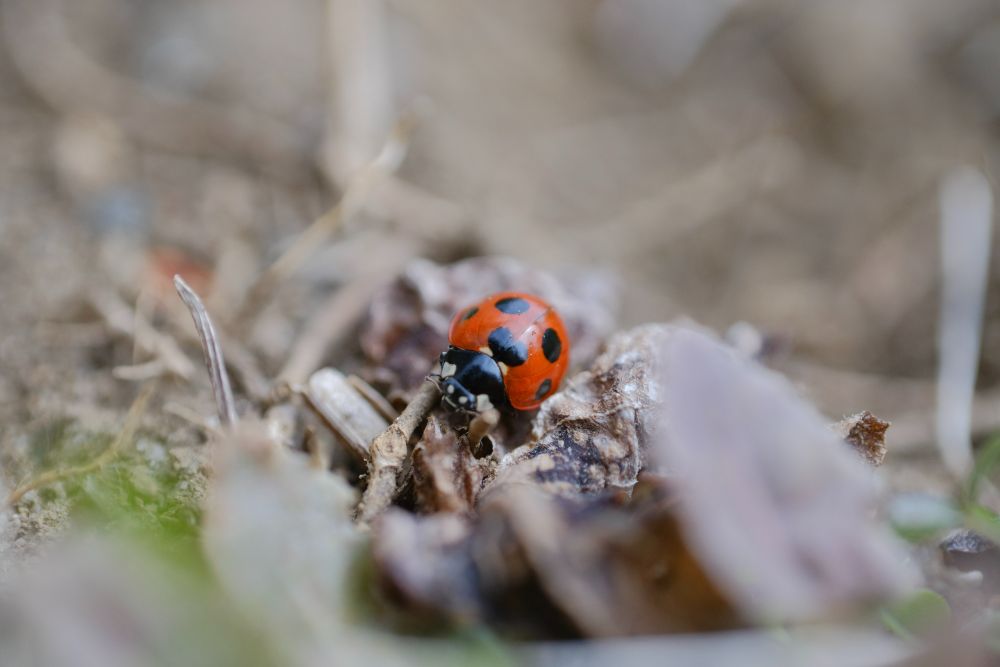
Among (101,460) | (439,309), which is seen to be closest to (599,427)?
(439,309)

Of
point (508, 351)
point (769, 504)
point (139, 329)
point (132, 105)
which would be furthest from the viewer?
point (132, 105)

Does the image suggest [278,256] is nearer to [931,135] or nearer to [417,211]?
[417,211]

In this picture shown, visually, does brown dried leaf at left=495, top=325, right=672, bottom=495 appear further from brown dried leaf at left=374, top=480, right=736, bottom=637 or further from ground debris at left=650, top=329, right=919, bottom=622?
ground debris at left=650, top=329, right=919, bottom=622

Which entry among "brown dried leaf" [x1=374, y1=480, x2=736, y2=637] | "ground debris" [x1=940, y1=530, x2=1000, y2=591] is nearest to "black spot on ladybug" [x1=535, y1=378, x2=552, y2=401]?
"brown dried leaf" [x1=374, y1=480, x2=736, y2=637]

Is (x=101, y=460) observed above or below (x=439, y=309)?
below

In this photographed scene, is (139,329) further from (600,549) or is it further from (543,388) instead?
(600,549)

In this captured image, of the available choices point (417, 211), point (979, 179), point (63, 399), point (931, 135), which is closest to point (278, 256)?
point (417, 211)
